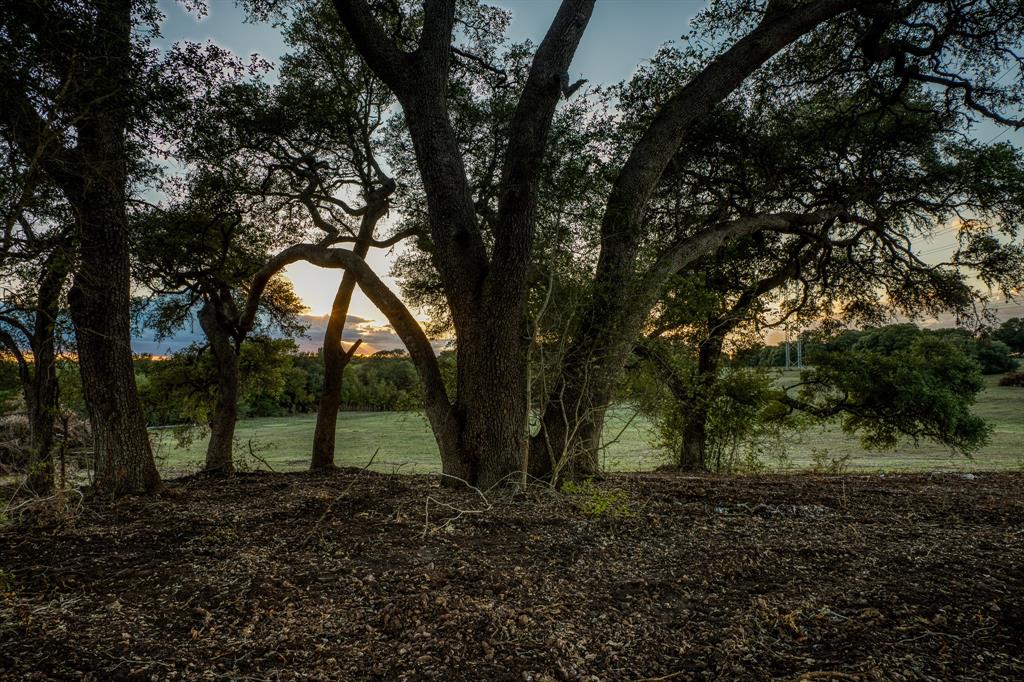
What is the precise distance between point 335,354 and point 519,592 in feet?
24.5

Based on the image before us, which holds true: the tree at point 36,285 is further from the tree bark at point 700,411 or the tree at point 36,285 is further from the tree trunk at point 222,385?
the tree bark at point 700,411

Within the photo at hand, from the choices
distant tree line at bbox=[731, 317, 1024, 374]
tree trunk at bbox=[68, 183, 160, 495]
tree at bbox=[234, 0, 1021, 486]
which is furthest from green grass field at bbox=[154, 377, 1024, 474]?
tree trunk at bbox=[68, 183, 160, 495]

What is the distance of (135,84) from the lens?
551 centimetres

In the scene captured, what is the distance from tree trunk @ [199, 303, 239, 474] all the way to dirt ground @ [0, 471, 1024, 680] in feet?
16.0

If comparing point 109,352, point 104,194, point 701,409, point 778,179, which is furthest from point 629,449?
point 104,194

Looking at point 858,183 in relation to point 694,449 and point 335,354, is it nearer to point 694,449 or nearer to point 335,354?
point 694,449

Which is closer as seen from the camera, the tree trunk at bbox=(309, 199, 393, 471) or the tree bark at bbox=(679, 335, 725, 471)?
the tree bark at bbox=(679, 335, 725, 471)

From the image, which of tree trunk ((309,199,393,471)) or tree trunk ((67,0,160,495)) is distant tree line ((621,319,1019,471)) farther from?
tree trunk ((67,0,160,495))

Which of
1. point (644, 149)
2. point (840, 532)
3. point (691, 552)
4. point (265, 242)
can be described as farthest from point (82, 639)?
point (265, 242)

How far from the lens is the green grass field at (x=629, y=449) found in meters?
14.9

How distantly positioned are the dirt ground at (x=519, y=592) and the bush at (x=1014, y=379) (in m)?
31.0

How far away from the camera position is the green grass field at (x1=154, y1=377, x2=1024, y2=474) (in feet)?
48.8

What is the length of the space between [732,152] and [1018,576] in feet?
23.6

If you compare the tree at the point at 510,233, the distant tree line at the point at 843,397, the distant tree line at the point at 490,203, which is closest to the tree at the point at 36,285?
the distant tree line at the point at 490,203
